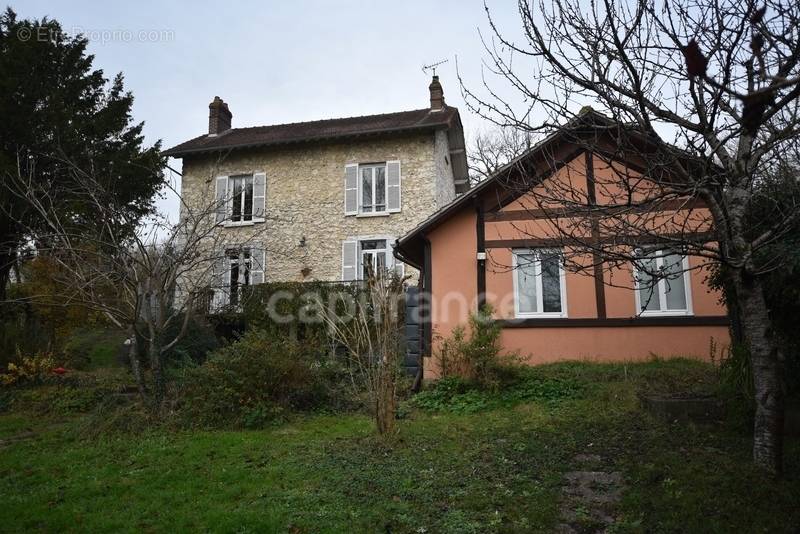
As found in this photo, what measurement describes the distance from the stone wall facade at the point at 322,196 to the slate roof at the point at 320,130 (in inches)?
17.1

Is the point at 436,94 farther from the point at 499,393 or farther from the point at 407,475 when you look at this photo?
the point at 407,475

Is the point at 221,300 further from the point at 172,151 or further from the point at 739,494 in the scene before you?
the point at 739,494

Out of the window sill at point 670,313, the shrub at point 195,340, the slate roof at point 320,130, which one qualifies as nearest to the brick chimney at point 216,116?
the slate roof at point 320,130

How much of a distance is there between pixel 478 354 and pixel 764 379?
457 cm

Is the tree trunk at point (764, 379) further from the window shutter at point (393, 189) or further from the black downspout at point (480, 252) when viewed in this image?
the window shutter at point (393, 189)

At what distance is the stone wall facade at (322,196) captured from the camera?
17.6 metres

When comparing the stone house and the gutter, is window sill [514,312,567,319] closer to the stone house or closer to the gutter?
the gutter

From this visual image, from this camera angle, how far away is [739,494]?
12.9 feet

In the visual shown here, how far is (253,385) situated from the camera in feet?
25.2

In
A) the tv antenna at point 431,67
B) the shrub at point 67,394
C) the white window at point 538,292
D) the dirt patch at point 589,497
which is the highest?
the tv antenna at point 431,67

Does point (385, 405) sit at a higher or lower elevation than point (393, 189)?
lower

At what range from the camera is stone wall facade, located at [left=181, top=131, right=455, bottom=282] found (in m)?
17.6

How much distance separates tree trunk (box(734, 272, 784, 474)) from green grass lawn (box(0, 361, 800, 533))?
0.61 ft

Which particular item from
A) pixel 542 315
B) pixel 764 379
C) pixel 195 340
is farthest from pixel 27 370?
pixel 764 379
